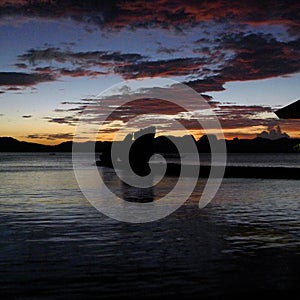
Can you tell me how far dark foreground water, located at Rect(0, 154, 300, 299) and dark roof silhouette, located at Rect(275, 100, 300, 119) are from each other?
4.30 m

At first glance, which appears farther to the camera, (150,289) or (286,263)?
(286,263)

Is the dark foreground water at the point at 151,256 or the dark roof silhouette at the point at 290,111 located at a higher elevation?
the dark roof silhouette at the point at 290,111

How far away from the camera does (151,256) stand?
1402 cm

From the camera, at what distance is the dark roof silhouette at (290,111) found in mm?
22578

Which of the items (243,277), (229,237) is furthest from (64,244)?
(243,277)

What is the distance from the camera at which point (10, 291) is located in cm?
1025

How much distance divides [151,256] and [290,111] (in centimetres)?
1123

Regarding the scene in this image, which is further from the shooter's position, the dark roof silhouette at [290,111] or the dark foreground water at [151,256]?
the dark roof silhouette at [290,111]

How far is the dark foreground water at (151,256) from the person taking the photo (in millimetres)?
10422

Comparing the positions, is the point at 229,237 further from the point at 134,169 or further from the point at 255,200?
the point at 134,169

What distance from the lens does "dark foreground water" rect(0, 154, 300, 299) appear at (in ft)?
34.2

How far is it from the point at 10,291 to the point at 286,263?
633 cm

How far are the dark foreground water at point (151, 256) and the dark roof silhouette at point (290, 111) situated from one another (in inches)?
169

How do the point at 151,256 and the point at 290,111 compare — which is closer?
the point at 151,256
